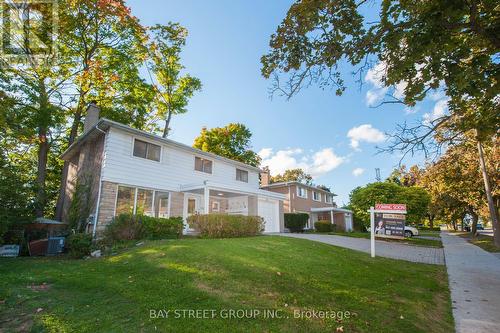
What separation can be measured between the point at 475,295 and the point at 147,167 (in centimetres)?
1414

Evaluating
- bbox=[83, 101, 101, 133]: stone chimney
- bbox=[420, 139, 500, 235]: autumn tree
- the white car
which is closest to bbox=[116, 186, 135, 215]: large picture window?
bbox=[83, 101, 101, 133]: stone chimney

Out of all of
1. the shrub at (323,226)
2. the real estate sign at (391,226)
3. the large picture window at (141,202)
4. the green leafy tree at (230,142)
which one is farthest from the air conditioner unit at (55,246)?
the shrub at (323,226)

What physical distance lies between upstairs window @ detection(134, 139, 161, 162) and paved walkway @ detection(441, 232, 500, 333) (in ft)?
46.3

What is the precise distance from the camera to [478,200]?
2259 cm

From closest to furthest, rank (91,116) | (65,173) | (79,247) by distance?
(79,247) → (91,116) → (65,173)

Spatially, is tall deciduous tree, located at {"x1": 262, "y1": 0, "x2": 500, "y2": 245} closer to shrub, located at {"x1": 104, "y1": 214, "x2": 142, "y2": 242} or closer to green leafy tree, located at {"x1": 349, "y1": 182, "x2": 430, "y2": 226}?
shrub, located at {"x1": 104, "y1": 214, "x2": 142, "y2": 242}

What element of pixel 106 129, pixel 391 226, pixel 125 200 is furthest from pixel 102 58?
pixel 391 226

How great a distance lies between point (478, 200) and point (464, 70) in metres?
23.7

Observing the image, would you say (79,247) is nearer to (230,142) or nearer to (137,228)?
(137,228)

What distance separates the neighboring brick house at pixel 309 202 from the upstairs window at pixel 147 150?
42.8 feet

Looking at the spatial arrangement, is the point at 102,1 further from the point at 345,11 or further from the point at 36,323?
the point at 36,323

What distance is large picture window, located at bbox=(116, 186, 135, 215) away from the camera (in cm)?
1335

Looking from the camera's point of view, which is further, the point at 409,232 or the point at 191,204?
the point at 409,232

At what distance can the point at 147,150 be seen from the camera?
15031mm
